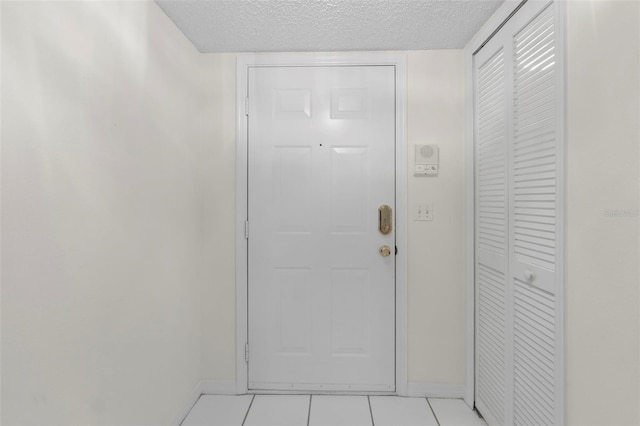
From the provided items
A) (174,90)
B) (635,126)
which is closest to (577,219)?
(635,126)

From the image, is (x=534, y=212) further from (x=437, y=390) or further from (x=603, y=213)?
(x=437, y=390)

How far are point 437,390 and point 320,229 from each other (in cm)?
121

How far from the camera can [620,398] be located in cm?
97

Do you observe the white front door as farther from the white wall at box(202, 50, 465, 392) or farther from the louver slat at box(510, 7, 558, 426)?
the louver slat at box(510, 7, 558, 426)

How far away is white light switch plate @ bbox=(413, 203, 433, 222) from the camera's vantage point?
6.75 feet

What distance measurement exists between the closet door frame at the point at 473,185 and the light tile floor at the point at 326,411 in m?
0.19

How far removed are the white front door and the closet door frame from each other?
438mm

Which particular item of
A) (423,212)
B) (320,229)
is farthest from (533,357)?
(320,229)

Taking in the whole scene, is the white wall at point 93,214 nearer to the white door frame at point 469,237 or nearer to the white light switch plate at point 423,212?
the white light switch plate at point 423,212

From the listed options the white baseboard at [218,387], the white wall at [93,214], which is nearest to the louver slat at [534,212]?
the white baseboard at [218,387]

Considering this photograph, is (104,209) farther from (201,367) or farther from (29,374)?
(201,367)

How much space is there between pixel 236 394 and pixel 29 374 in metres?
1.37

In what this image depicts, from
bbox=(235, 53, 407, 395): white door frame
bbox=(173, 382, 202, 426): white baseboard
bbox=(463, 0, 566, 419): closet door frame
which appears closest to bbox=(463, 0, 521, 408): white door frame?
bbox=(463, 0, 566, 419): closet door frame

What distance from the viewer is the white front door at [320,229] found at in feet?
6.83
